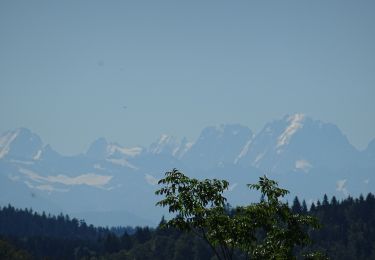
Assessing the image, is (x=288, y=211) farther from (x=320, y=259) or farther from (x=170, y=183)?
(x=170, y=183)

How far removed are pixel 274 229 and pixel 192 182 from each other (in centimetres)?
427

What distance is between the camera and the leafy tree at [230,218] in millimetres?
26859

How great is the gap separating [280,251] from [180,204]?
470 centimetres

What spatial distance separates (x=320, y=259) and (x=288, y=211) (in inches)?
104

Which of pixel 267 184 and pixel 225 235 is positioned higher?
→ pixel 267 184

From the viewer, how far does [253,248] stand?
91.7 feet

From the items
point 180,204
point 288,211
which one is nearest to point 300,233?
point 288,211

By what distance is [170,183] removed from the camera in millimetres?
28000

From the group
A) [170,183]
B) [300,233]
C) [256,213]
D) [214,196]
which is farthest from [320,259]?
[170,183]

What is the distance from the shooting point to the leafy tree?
2686cm

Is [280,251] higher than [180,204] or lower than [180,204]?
lower

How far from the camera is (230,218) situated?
27406 millimetres

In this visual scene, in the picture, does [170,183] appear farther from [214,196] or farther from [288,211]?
[288,211]

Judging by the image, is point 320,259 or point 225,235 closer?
point 225,235
